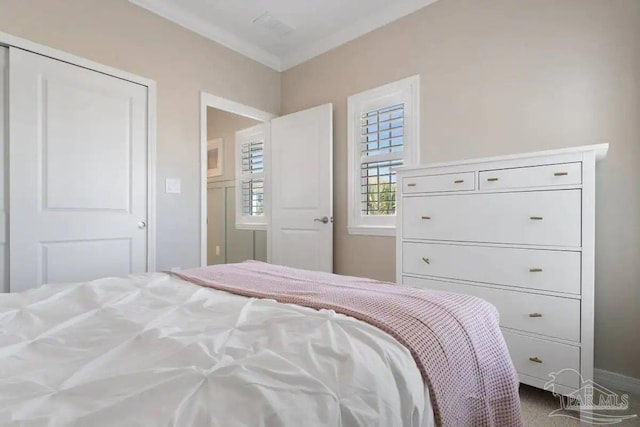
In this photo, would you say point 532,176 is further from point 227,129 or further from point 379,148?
point 227,129

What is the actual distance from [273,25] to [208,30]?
616mm

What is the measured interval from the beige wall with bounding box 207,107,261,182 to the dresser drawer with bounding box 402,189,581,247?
10.1 feet

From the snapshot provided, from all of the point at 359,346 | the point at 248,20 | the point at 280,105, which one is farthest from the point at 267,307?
the point at 280,105

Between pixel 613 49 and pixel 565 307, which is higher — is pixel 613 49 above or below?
above

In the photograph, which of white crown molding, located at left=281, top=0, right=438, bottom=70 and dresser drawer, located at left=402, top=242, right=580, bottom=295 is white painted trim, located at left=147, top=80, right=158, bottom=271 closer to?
white crown molding, located at left=281, top=0, right=438, bottom=70

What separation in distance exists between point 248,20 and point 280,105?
1.00m

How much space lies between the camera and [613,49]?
2070mm

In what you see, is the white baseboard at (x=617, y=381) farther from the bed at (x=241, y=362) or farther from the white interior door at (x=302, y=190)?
the white interior door at (x=302, y=190)

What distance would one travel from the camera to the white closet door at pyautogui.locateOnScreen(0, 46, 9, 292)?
223 centimetres

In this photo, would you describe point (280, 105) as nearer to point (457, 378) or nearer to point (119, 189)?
point (119, 189)

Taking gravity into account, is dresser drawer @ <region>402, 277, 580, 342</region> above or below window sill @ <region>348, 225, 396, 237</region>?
below

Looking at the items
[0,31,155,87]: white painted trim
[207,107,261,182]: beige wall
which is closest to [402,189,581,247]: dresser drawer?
[0,31,155,87]: white painted trim

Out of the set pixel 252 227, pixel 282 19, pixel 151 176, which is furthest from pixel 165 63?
pixel 252 227

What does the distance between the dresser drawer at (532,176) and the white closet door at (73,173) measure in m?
2.57
